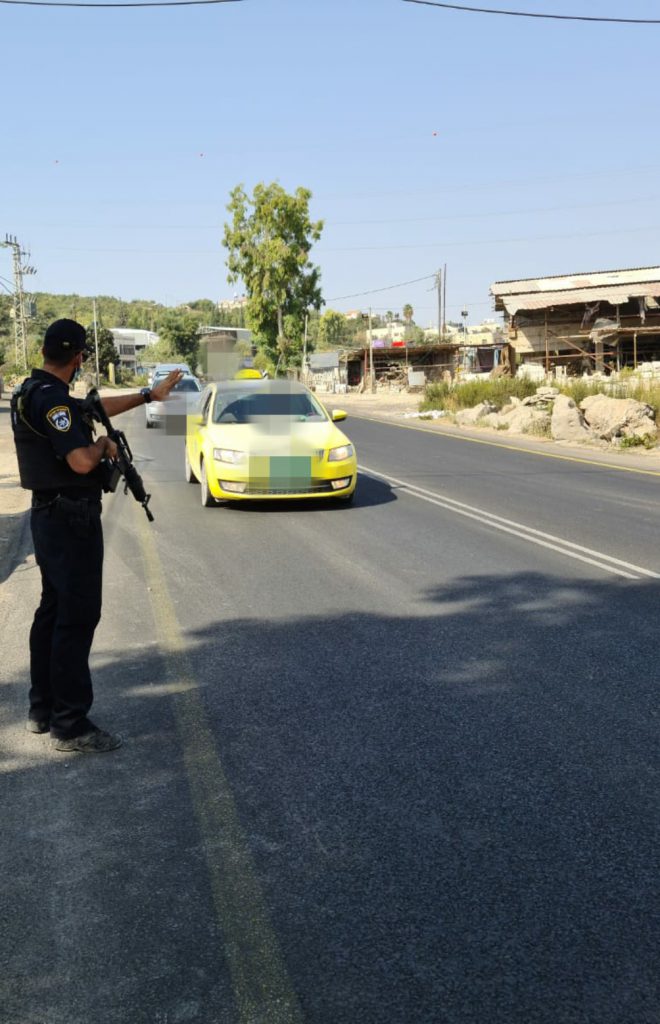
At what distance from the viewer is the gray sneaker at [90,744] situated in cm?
427

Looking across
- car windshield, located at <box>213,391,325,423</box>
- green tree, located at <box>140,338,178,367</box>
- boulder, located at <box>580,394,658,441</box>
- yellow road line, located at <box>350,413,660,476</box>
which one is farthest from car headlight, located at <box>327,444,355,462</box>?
green tree, located at <box>140,338,178,367</box>

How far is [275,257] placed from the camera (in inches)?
2721

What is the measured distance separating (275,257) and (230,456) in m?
60.6

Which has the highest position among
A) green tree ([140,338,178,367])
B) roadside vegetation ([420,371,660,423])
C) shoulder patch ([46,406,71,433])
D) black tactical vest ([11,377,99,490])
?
green tree ([140,338,178,367])

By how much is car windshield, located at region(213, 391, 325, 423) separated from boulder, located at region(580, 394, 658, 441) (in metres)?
10.9

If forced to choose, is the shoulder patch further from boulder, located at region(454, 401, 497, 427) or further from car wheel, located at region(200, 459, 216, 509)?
boulder, located at region(454, 401, 497, 427)

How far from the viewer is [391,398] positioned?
2105 inches

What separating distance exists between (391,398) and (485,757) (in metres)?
49.9

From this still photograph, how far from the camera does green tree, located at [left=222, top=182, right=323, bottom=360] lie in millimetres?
69688

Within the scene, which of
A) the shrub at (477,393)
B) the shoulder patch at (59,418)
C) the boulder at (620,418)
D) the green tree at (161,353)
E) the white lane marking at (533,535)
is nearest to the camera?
the shoulder patch at (59,418)

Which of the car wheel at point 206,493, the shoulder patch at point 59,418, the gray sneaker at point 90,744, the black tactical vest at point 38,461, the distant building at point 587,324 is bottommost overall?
the gray sneaker at point 90,744

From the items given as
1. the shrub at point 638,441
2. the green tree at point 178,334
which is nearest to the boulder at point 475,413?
the shrub at point 638,441

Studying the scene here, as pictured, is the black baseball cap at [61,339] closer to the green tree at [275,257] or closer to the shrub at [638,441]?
the shrub at [638,441]

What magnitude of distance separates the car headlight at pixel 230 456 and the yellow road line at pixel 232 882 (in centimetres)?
598
